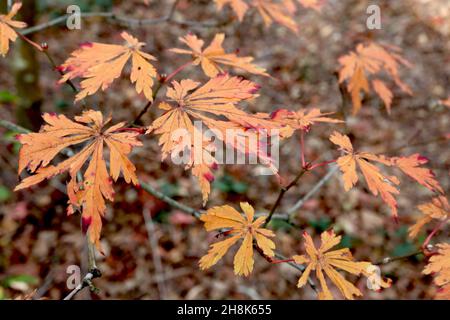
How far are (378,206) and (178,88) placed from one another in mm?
1919

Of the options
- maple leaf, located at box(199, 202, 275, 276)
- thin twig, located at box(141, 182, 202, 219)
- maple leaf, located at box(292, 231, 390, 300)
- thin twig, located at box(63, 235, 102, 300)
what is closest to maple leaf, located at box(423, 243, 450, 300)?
maple leaf, located at box(292, 231, 390, 300)

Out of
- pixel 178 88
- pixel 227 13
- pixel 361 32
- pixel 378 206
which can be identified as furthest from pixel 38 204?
pixel 361 32

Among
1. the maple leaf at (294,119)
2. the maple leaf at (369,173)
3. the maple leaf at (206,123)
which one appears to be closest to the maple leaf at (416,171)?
the maple leaf at (369,173)

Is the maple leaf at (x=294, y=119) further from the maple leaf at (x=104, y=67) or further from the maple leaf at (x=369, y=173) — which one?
the maple leaf at (x=104, y=67)

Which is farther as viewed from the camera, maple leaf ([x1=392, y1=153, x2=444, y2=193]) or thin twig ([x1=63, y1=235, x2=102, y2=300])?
maple leaf ([x1=392, y1=153, x2=444, y2=193])

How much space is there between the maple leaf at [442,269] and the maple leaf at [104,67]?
817 mm

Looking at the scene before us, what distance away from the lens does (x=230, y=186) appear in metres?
2.56

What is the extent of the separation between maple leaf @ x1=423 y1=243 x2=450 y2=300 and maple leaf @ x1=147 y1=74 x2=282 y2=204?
1.69ft

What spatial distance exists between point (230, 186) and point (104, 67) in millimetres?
1620

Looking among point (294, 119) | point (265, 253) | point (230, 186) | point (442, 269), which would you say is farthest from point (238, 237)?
point (230, 186)

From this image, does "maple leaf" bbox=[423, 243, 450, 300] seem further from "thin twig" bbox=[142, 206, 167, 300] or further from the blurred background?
"thin twig" bbox=[142, 206, 167, 300]

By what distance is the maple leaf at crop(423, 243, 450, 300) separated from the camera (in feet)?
3.19

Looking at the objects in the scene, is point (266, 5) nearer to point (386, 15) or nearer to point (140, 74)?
point (140, 74)

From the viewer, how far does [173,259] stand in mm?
2281
